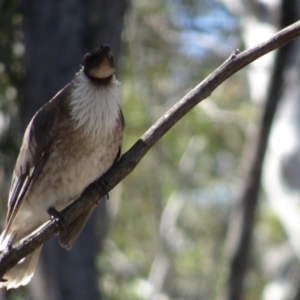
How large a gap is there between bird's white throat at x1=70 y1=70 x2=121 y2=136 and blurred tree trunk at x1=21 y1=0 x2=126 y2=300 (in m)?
2.28

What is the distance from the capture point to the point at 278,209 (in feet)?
31.9

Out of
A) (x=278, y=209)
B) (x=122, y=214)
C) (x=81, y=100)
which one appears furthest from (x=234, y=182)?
(x=81, y=100)

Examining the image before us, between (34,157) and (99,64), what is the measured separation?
28.3 inches

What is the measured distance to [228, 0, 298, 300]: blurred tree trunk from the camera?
748 cm

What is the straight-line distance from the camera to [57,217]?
14.3ft

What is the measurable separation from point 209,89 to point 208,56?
36.7ft

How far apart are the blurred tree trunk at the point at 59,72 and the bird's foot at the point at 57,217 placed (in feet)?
7.60

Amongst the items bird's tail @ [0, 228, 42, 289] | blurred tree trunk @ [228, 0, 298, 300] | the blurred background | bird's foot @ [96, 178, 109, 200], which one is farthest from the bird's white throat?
blurred tree trunk @ [228, 0, 298, 300]

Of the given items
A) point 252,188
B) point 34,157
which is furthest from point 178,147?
point 34,157

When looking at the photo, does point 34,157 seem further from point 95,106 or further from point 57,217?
point 57,217

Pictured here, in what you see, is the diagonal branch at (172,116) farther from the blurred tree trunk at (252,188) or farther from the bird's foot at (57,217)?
the blurred tree trunk at (252,188)

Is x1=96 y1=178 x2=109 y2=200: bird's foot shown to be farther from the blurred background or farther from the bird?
the blurred background

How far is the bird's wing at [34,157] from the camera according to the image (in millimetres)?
4992

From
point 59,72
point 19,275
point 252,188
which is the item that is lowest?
point 19,275
